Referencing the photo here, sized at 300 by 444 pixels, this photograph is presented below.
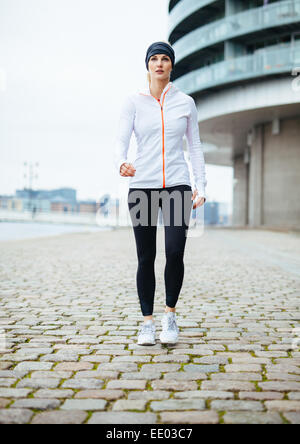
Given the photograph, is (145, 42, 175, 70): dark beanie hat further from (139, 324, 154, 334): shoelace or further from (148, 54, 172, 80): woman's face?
(139, 324, 154, 334): shoelace

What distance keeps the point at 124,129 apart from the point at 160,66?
55cm

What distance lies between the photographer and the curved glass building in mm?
25219

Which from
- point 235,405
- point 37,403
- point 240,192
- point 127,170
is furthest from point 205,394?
point 240,192

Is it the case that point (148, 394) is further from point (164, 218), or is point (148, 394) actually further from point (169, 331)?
point (164, 218)

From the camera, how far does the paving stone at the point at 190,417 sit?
2125 mm

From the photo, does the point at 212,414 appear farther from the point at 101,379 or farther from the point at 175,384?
the point at 101,379

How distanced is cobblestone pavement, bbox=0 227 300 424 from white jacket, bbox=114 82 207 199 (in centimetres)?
123

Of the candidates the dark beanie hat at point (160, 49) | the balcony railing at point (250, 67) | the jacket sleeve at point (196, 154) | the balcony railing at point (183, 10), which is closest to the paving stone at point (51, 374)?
the jacket sleeve at point (196, 154)

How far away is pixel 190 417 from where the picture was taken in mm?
2170

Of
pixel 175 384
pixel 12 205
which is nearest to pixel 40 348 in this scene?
pixel 175 384

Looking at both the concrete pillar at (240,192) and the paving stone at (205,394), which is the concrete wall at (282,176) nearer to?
the concrete pillar at (240,192)

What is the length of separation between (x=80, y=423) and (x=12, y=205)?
14289 cm

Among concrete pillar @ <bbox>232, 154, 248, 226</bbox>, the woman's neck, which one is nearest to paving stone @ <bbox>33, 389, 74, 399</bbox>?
the woman's neck

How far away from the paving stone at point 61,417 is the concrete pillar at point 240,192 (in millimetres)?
39727
